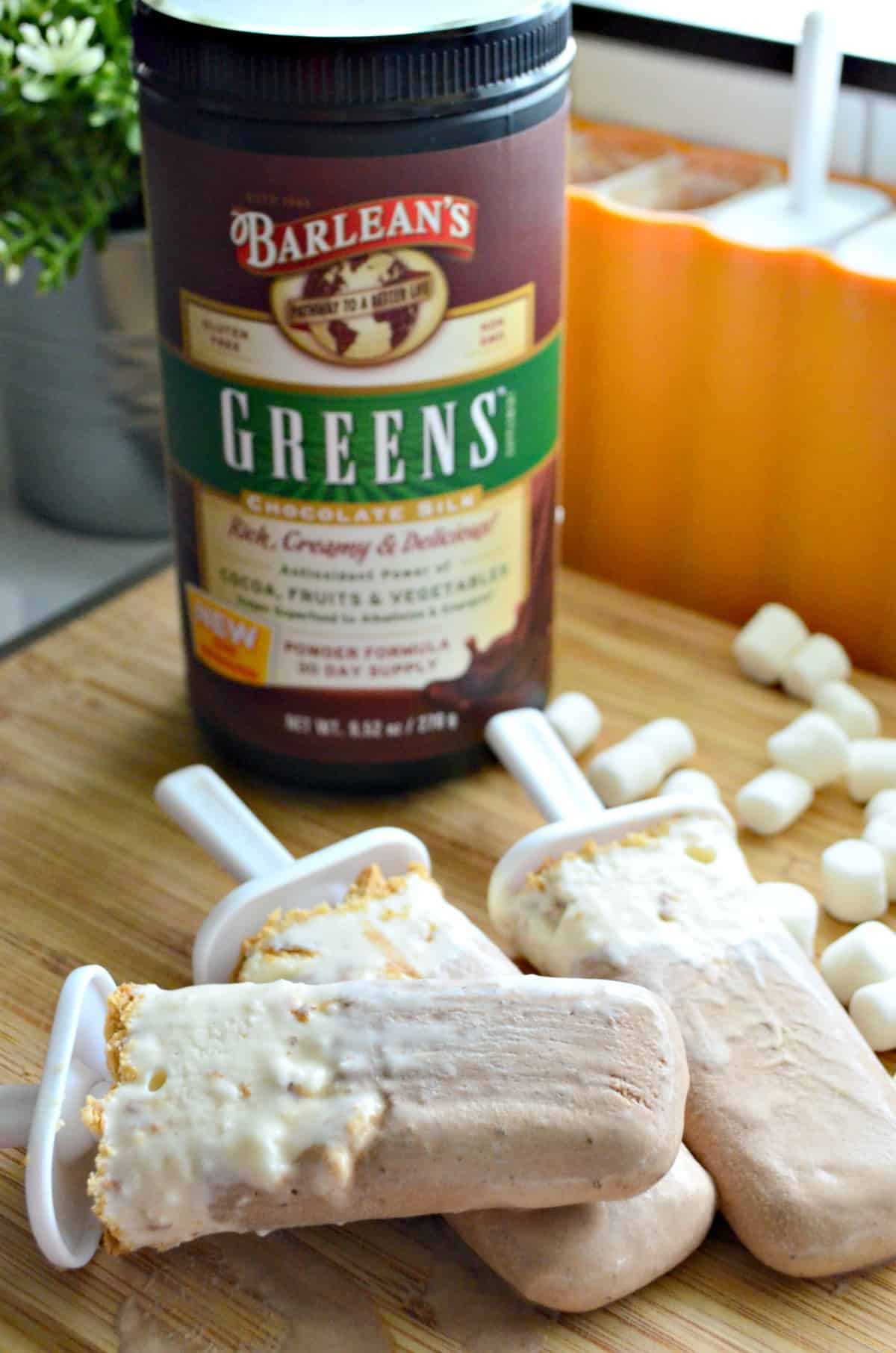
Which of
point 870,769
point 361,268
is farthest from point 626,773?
point 361,268

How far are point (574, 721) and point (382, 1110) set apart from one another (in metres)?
0.47

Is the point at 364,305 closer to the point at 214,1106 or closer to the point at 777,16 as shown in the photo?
the point at 214,1106

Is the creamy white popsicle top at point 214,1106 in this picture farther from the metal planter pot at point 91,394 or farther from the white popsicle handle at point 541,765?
the metal planter pot at point 91,394

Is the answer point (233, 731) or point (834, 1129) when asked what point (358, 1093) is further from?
point (233, 731)

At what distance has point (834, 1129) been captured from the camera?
2.54ft

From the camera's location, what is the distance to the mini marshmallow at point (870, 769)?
1.09m

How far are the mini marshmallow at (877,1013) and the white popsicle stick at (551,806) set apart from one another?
0.13 meters

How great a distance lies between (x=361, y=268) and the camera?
90 centimetres

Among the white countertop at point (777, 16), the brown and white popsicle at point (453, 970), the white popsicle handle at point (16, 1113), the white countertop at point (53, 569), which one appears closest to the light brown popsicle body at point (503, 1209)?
the brown and white popsicle at point (453, 970)

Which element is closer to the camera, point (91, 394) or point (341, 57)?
point (341, 57)

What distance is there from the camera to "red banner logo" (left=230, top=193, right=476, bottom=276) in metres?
0.88

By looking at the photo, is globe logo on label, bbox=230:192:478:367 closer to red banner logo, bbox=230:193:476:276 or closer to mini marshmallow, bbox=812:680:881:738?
red banner logo, bbox=230:193:476:276

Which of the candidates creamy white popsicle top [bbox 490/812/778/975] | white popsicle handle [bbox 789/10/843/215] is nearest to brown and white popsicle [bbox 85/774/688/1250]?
creamy white popsicle top [bbox 490/812/778/975]

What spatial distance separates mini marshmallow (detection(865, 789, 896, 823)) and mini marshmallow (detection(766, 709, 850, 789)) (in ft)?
0.12
